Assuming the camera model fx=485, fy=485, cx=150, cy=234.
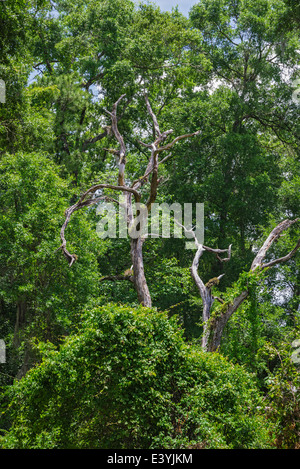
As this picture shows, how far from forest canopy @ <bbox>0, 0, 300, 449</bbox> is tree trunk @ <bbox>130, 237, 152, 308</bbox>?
0.04 metres

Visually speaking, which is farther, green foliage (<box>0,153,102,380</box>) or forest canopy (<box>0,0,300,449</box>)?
green foliage (<box>0,153,102,380</box>)

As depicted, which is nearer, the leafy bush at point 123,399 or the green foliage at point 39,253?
the leafy bush at point 123,399

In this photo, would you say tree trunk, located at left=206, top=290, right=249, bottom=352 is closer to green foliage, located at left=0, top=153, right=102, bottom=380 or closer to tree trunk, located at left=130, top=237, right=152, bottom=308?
tree trunk, located at left=130, top=237, right=152, bottom=308

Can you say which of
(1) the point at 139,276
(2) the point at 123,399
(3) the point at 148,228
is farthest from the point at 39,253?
(2) the point at 123,399

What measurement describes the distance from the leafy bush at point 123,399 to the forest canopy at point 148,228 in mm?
24

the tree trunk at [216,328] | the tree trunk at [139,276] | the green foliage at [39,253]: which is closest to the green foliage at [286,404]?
the tree trunk at [216,328]

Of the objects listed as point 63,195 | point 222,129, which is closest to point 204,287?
point 63,195

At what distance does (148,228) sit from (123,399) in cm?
964

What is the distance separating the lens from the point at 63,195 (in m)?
14.2

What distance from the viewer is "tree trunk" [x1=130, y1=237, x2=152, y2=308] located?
11430 mm

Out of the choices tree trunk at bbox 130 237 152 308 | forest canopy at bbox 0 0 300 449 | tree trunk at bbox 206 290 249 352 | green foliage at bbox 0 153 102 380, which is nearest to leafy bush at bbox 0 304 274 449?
forest canopy at bbox 0 0 300 449

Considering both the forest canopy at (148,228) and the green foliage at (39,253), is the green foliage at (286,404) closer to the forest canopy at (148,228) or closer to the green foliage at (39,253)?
the forest canopy at (148,228)

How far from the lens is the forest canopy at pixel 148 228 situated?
6074 mm

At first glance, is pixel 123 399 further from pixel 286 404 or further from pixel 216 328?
pixel 216 328
